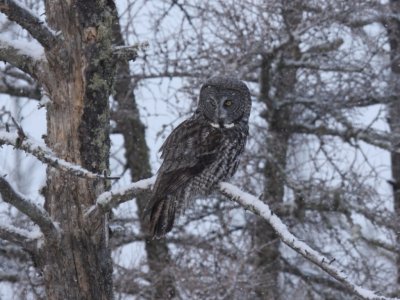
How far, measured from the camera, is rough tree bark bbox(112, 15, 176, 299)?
8.61 metres

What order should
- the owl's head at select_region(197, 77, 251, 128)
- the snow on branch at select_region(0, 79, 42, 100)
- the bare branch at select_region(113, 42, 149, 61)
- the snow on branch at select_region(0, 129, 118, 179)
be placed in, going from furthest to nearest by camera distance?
1. the snow on branch at select_region(0, 79, 42, 100)
2. the owl's head at select_region(197, 77, 251, 128)
3. the bare branch at select_region(113, 42, 149, 61)
4. the snow on branch at select_region(0, 129, 118, 179)

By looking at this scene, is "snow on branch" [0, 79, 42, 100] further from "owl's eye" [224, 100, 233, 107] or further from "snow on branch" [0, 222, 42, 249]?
"snow on branch" [0, 222, 42, 249]

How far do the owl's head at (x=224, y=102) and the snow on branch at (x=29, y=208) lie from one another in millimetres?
1280

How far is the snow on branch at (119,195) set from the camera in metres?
4.42

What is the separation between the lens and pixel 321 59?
1016 cm

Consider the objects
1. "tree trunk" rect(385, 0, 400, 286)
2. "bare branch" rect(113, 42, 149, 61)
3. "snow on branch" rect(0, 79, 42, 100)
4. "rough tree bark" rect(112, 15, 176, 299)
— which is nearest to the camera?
"bare branch" rect(113, 42, 149, 61)

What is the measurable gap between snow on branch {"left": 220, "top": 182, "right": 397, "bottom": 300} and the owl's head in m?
1.19

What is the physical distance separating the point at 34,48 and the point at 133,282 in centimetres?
363

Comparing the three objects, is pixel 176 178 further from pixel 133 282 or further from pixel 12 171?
pixel 12 171

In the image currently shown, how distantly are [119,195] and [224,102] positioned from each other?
1.51 metres

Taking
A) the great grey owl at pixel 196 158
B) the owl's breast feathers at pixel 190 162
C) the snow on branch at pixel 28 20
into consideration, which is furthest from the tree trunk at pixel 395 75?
the snow on branch at pixel 28 20

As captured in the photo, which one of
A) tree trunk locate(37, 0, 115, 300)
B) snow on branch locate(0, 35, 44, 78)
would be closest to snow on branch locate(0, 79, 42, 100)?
Result: snow on branch locate(0, 35, 44, 78)

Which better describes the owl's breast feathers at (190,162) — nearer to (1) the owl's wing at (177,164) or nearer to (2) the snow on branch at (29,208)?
(1) the owl's wing at (177,164)

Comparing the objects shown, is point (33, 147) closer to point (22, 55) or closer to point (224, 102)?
point (22, 55)
